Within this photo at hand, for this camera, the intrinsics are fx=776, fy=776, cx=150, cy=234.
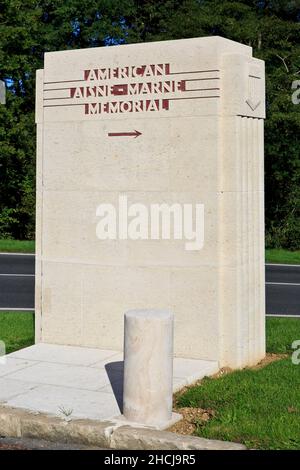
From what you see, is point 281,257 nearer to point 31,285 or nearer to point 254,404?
point 31,285

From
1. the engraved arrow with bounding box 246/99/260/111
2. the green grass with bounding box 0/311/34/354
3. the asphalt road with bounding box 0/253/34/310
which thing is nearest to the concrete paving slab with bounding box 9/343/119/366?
the green grass with bounding box 0/311/34/354

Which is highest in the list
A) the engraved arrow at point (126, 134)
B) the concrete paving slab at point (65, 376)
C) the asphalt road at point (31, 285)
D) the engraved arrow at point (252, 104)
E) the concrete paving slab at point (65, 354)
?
the engraved arrow at point (252, 104)

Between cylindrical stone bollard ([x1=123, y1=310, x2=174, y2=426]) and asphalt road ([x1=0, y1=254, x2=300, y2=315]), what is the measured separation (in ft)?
23.4

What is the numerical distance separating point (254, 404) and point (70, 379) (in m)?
2.21

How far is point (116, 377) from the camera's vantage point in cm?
873

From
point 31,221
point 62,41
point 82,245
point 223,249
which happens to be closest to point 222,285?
point 223,249

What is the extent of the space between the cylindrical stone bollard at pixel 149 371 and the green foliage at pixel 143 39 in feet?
66.5

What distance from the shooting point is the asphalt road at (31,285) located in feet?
48.3

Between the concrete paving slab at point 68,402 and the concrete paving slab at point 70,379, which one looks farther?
the concrete paving slab at point 70,379

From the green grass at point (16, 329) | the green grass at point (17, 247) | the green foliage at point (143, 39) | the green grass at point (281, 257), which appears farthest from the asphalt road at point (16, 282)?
the green foliage at point (143, 39)

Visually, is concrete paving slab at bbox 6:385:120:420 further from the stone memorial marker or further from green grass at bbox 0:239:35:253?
green grass at bbox 0:239:35:253

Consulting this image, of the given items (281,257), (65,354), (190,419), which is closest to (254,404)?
(190,419)

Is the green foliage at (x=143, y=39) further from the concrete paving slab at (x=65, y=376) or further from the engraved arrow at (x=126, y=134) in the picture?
the concrete paving slab at (x=65, y=376)

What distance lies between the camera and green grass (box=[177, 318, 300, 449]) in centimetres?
670
